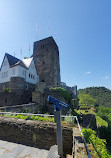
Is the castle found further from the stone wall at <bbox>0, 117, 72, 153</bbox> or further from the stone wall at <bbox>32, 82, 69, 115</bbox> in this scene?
the stone wall at <bbox>0, 117, 72, 153</bbox>

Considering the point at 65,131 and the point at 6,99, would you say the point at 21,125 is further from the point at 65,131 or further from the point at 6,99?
the point at 6,99

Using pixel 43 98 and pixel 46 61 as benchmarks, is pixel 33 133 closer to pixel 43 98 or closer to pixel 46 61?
pixel 43 98

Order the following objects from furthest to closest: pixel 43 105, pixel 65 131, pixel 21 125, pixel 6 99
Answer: pixel 43 105 → pixel 6 99 → pixel 21 125 → pixel 65 131

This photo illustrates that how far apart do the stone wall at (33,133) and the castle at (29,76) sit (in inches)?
399

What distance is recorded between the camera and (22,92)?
16.5 metres

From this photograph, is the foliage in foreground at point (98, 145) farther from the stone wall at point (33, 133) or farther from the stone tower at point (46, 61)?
the stone tower at point (46, 61)

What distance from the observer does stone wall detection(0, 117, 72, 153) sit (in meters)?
3.26

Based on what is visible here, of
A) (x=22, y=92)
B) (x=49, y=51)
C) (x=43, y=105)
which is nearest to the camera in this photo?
(x=43, y=105)

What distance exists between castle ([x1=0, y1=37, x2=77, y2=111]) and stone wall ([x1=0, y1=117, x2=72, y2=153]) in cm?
1014

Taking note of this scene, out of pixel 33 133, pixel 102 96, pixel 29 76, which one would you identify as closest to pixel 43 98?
pixel 29 76

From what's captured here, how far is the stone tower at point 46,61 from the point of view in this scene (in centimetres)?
2588

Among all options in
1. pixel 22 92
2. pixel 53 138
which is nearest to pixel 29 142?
pixel 53 138

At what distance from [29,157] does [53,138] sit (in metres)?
1.10

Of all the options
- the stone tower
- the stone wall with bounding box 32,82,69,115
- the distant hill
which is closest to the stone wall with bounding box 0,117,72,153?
Answer: the stone wall with bounding box 32,82,69,115
